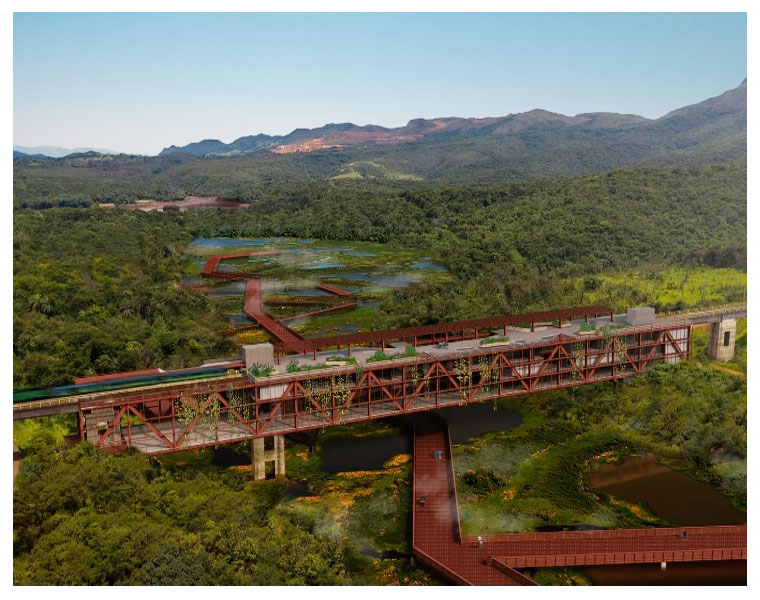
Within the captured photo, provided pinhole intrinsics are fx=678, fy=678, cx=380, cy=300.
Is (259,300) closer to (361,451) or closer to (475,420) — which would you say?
(475,420)

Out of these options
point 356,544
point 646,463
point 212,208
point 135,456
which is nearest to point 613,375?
point 646,463

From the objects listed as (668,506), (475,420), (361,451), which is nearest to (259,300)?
(475,420)

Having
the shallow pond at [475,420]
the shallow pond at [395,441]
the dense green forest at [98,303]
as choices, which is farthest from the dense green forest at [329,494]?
the dense green forest at [98,303]

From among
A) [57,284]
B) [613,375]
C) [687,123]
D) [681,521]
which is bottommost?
[681,521]

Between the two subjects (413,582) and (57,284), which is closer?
(413,582)

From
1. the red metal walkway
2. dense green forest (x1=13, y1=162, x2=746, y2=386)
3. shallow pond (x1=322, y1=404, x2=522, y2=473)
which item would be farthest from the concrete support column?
A: dense green forest (x1=13, y1=162, x2=746, y2=386)

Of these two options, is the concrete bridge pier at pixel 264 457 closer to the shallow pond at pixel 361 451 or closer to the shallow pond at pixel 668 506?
the shallow pond at pixel 361 451

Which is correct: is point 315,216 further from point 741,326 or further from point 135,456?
point 135,456
